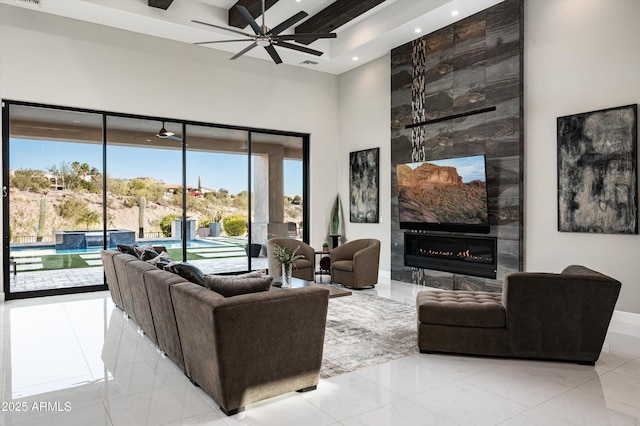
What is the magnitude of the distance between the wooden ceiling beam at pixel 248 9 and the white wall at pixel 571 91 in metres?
3.77

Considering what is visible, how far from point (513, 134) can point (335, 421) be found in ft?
15.9

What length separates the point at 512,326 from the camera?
3730 mm

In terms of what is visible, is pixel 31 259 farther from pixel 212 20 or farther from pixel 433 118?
pixel 433 118

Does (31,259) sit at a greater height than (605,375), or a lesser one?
greater

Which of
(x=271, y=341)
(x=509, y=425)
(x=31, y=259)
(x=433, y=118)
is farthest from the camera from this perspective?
(x=433, y=118)

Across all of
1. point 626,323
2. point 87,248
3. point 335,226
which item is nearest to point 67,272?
point 87,248

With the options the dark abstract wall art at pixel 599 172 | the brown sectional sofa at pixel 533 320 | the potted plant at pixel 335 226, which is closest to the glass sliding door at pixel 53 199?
the potted plant at pixel 335 226

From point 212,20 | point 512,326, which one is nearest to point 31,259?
point 212,20

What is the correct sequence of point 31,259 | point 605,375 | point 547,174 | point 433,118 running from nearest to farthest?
point 605,375 < point 547,174 < point 31,259 < point 433,118

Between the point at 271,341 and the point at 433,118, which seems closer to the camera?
the point at 271,341

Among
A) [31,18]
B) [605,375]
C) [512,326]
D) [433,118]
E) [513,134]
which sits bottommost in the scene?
[605,375]

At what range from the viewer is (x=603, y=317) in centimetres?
355

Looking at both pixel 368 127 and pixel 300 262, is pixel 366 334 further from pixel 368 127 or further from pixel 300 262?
pixel 368 127

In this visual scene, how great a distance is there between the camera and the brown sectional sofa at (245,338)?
2604 millimetres
